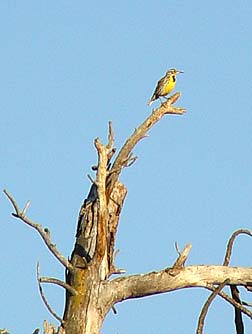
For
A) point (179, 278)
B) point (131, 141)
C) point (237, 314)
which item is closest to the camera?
point (237, 314)

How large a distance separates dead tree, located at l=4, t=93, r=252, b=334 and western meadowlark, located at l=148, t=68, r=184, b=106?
4416 millimetres

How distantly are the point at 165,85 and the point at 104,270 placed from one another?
654cm

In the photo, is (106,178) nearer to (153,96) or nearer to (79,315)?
(79,315)

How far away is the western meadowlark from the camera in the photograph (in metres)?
17.4

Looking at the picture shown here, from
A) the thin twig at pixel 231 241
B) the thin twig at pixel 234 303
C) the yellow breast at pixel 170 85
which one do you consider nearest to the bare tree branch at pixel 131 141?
the thin twig at pixel 231 241

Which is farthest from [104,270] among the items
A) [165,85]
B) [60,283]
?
[165,85]

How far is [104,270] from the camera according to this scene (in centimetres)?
1230

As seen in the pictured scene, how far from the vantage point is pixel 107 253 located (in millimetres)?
12500

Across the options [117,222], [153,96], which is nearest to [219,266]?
[117,222]

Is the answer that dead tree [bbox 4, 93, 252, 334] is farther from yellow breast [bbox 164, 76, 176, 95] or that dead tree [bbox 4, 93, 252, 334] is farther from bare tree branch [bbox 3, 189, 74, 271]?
yellow breast [bbox 164, 76, 176, 95]

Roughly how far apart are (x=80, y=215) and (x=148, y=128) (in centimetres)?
136

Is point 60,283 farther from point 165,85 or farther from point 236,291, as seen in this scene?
point 165,85

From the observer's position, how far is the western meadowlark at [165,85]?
17.4 m

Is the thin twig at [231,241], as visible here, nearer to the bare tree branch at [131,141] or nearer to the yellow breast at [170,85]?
the bare tree branch at [131,141]
